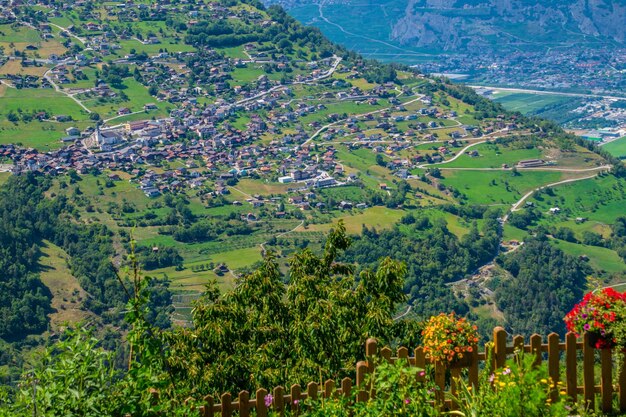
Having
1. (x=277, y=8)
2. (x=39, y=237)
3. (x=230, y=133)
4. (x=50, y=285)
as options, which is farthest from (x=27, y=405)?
(x=277, y=8)

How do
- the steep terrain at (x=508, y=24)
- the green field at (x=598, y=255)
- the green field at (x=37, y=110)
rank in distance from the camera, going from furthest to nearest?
1. the steep terrain at (x=508, y=24)
2. the green field at (x=37, y=110)
3. the green field at (x=598, y=255)

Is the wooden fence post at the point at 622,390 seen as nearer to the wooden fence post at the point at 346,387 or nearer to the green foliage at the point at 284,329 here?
the wooden fence post at the point at 346,387

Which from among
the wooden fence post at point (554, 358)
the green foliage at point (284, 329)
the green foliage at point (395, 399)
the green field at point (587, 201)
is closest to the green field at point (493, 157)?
the green field at point (587, 201)

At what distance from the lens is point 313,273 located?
36.5ft

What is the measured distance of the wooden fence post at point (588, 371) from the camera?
24.8 feet

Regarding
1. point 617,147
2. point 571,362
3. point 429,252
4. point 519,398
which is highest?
point 519,398

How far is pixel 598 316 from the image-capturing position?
7.54m

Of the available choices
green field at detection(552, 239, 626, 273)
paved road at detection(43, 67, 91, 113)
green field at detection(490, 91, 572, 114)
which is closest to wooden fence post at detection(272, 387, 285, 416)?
green field at detection(552, 239, 626, 273)

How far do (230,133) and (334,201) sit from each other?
1748 cm

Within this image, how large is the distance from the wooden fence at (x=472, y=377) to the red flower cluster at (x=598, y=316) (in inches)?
3.9

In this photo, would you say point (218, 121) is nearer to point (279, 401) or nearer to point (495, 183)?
point (495, 183)

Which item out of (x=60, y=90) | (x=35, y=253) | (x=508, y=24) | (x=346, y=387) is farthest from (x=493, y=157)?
(x=508, y=24)

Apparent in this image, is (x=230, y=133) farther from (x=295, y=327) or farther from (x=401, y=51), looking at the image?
(x=401, y=51)

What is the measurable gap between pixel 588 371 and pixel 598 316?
0.48 meters
